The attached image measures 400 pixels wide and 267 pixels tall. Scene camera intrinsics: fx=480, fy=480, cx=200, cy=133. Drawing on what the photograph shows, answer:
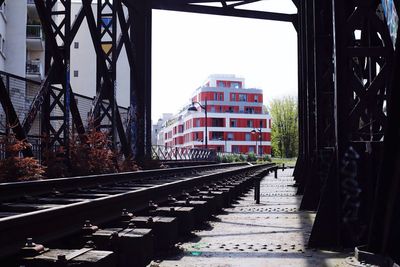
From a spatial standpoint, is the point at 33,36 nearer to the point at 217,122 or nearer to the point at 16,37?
the point at 16,37

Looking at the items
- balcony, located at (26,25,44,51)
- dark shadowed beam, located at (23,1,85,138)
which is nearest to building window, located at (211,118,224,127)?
balcony, located at (26,25,44,51)

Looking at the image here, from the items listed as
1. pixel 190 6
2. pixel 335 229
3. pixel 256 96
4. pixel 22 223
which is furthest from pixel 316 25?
pixel 256 96

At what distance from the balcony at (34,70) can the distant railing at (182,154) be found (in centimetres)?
1208

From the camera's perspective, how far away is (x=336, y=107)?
18.0 ft

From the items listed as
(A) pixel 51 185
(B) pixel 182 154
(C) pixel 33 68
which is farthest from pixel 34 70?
(A) pixel 51 185

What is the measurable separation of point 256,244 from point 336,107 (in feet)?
5.90

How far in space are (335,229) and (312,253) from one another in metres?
0.56

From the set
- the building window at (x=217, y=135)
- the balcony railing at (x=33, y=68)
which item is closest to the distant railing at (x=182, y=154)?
the balcony railing at (x=33, y=68)

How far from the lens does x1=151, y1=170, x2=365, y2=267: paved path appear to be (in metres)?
4.40

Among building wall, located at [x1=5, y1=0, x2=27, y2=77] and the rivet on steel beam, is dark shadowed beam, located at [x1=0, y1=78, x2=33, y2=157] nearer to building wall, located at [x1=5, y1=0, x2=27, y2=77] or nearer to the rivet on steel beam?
the rivet on steel beam

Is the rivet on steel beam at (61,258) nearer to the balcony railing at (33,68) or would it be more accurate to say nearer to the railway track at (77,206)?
the railway track at (77,206)

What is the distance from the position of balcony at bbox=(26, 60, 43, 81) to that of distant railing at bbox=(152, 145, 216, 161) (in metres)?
12.1

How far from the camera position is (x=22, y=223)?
11.5ft

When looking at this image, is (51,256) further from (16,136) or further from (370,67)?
(370,67)
